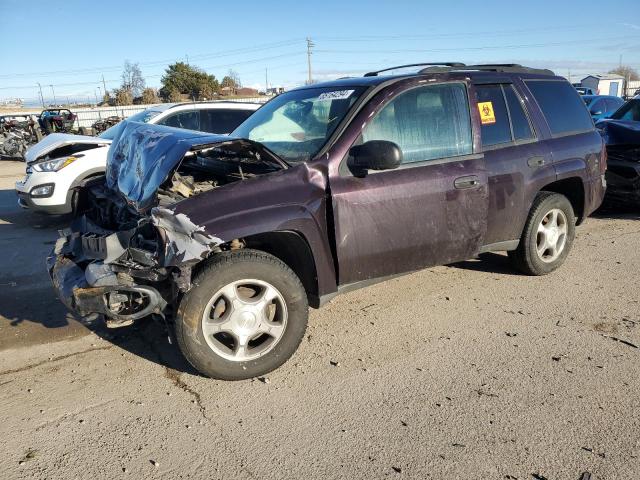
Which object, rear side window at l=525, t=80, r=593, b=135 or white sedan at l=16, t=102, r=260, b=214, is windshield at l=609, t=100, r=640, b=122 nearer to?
rear side window at l=525, t=80, r=593, b=135

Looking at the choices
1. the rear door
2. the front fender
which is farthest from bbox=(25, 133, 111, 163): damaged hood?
the rear door

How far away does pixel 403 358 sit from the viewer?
11.7ft

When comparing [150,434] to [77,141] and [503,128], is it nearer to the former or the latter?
[503,128]

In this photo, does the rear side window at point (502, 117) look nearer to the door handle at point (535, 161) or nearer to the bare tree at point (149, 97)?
the door handle at point (535, 161)

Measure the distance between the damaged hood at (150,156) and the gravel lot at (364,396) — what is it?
1.15 m

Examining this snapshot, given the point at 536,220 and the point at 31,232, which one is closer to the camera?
the point at 536,220

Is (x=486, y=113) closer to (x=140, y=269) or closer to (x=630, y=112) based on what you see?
(x=140, y=269)

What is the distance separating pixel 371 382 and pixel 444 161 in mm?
1799

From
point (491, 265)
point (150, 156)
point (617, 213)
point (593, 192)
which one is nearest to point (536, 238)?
point (491, 265)

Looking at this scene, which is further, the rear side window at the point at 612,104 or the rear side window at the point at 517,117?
the rear side window at the point at 612,104

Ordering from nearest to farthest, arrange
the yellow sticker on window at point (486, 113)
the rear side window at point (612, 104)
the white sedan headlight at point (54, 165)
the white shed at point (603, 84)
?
the yellow sticker on window at point (486, 113)
the white sedan headlight at point (54, 165)
the rear side window at point (612, 104)
the white shed at point (603, 84)

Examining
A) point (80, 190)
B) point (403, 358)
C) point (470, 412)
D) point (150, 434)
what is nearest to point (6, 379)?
point (150, 434)

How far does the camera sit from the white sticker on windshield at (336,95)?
3932mm

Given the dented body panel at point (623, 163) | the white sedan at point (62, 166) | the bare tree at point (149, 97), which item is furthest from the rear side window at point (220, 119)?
the bare tree at point (149, 97)
